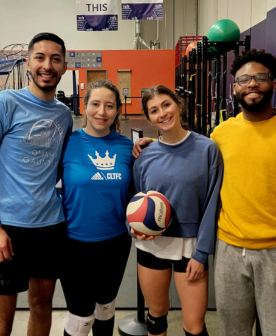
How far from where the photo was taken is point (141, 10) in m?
9.43

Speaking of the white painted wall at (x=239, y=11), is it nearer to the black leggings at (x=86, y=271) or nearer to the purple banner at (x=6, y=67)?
the black leggings at (x=86, y=271)

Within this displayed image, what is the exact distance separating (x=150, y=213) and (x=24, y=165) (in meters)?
0.69

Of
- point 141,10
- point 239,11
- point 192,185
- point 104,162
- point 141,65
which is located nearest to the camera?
point 192,185

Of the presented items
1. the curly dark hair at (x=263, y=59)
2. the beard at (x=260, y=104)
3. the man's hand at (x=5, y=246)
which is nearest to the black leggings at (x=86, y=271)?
the man's hand at (x=5, y=246)

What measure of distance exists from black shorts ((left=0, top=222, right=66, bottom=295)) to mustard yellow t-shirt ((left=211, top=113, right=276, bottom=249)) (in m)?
0.90

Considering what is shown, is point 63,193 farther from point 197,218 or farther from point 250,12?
point 250,12

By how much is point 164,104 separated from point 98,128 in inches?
14.7

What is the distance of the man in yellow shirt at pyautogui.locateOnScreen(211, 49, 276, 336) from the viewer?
5.13 feet

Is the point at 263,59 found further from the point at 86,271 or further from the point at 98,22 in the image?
the point at 98,22

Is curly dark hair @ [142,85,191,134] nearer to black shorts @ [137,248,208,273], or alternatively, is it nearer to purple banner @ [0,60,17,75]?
black shorts @ [137,248,208,273]

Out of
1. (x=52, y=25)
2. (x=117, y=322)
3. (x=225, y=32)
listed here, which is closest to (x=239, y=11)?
(x=225, y=32)

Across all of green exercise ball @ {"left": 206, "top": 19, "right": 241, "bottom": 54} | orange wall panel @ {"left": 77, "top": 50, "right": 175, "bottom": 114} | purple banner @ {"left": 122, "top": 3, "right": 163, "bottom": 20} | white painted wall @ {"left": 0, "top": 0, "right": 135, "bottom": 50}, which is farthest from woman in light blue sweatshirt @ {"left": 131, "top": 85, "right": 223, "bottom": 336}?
white painted wall @ {"left": 0, "top": 0, "right": 135, "bottom": 50}

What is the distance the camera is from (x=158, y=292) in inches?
70.2

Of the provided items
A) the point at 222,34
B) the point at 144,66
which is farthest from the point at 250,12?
the point at 144,66
